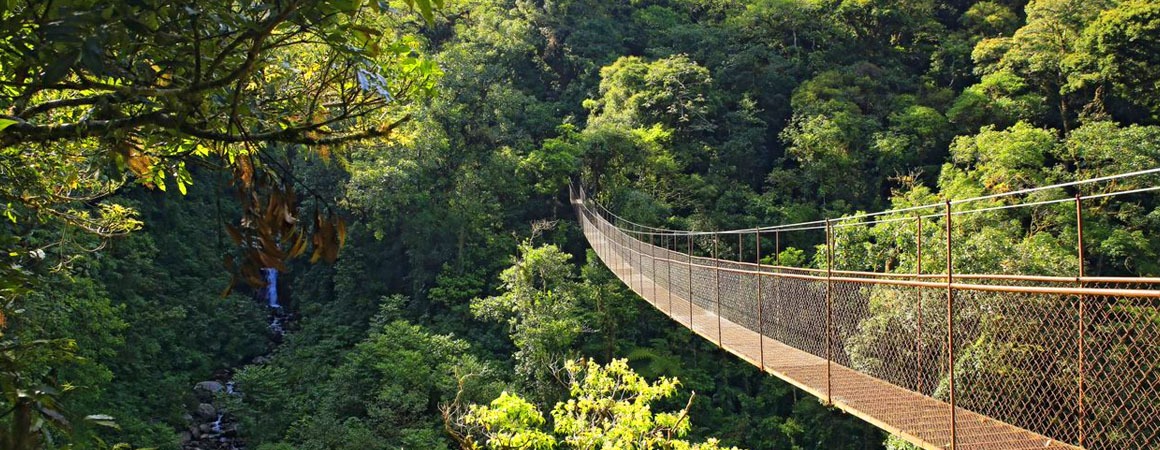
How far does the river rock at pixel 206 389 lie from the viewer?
10820 mm

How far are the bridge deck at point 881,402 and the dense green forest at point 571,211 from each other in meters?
1.56

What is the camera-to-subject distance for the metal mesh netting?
193cm

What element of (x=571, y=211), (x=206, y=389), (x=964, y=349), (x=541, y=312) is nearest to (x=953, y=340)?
(x=964, y=349)

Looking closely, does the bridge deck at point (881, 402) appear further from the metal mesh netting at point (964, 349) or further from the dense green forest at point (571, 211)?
the dense green forest at point (571, 211)

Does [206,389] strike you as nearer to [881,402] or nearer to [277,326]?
[277,326]

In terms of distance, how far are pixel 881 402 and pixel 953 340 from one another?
490mm

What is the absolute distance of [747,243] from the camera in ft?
41.7

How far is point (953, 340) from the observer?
2223 millimetres

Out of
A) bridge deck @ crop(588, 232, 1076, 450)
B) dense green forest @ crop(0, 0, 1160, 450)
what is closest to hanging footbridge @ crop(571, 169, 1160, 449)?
bridge deck @ crop(588, 232, 1076, 450)

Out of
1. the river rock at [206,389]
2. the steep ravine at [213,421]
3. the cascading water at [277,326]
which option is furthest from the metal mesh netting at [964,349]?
the cascading water at [277,326]

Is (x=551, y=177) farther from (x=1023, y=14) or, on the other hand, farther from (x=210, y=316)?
(x=1023, y=14)

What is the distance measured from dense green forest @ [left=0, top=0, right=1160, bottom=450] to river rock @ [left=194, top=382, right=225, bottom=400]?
6 centimetres

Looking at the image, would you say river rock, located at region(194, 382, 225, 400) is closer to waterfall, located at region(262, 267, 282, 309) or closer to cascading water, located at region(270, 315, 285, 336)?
cascading water, located at region(270, 315, 285, 336)

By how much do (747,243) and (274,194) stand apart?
12.4 meters
